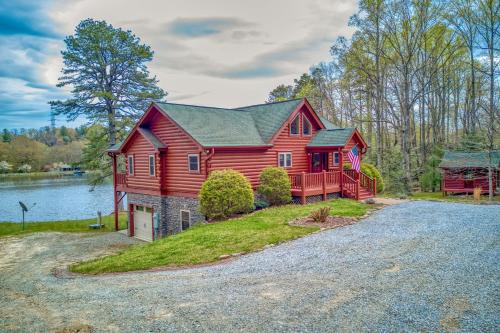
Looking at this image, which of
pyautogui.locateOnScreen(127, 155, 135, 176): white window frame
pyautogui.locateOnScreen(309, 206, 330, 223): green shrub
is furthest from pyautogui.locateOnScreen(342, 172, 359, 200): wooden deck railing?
pyautogui.locateOnScreen(127, 155, 135, 176): white window frame

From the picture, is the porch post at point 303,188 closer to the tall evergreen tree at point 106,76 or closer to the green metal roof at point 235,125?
the green metal roof at point 235,125

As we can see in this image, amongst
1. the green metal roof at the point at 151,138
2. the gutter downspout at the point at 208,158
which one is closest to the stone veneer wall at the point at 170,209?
the gutter downspout at the point at 208,158

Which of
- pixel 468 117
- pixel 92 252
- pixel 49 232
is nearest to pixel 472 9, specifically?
pixel 468 117

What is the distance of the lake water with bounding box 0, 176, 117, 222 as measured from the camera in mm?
32247

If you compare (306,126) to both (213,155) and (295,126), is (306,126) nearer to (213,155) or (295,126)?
(295,126)

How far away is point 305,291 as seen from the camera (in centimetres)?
697

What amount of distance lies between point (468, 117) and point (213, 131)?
30.8m

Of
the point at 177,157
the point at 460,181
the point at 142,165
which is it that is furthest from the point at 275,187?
the point at 460,181

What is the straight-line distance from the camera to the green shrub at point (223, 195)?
50.1 ft

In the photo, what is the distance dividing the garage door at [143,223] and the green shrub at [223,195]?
638cm

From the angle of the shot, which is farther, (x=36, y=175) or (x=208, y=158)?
(x=36, y=175)

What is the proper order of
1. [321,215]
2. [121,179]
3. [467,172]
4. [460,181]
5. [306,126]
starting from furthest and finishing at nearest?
[460,181]
[467,172]
[121,179]
[306,126]
[321,215]

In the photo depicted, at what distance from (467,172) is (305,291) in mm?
30031

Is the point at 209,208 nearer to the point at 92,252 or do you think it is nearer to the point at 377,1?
the point at 92,252
